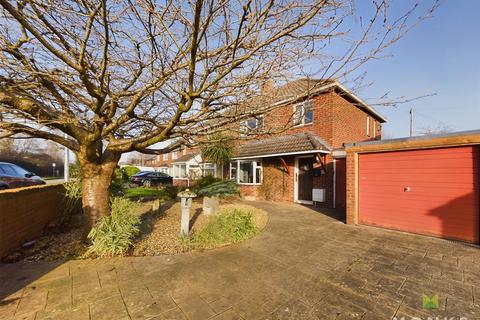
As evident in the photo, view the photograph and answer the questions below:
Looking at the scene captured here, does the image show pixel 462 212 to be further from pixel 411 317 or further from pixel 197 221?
pixel 197 221

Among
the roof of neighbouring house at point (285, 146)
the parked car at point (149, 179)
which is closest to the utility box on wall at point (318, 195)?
the roof of neighbouring house at point (285, 146)

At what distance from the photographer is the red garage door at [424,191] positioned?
16.2 ft

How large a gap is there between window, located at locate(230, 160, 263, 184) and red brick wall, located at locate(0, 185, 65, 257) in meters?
8.94

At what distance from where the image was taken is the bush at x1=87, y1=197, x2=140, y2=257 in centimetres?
421

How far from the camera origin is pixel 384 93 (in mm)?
3131

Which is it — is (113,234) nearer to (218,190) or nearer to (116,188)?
(116,188)

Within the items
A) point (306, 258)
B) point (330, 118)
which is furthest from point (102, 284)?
point (330, 118)

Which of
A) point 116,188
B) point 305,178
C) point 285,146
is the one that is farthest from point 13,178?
point 305,178

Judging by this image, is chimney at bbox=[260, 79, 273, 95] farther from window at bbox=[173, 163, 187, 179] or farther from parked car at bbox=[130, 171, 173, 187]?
parked car at bbox=[130, 171, 173, 187]

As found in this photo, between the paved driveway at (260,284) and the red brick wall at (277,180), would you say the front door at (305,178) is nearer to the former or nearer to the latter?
the red brick wall at (277,180)

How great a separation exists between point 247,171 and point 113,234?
9697 millimetres

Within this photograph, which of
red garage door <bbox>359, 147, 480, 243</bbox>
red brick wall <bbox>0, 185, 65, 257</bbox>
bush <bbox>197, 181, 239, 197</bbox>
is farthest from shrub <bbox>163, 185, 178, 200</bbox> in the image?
red garage door <bbox>359, 147, 480, 243</bbox>

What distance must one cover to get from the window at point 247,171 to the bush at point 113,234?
8.44 m

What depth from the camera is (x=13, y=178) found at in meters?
7.86
